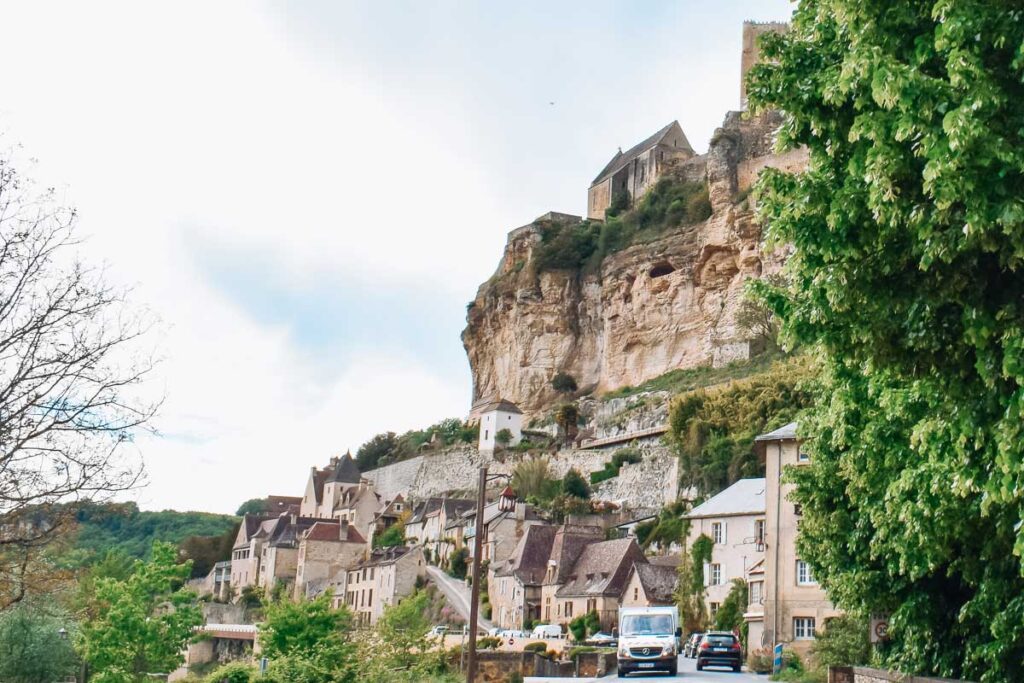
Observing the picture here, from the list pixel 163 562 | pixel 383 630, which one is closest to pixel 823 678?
pixel 383 630

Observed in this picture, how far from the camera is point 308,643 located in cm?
3809

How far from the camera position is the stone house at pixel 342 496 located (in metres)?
94.7

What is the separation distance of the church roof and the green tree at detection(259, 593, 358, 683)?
173ft

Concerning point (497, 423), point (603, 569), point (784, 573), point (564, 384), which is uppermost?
point (564, 384)

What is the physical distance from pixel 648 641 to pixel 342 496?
72830 millimetres

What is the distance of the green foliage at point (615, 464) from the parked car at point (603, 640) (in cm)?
2394

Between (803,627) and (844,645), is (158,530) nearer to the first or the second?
(803,627)

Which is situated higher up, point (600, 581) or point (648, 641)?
point (600, 581)

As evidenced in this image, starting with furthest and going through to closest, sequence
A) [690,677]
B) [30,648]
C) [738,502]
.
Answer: [738,502] < [30,648] < [690,677]

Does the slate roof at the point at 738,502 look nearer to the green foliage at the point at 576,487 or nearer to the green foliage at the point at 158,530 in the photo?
the green foliage at the point at 576,487

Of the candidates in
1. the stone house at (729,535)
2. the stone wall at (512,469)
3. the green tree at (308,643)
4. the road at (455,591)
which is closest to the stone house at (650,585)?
the stone house at (729,535)

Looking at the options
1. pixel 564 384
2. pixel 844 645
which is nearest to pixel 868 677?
pixel 844 645

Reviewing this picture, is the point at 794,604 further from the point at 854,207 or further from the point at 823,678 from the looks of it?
the point at 854,207

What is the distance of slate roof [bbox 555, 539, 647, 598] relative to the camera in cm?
4931
